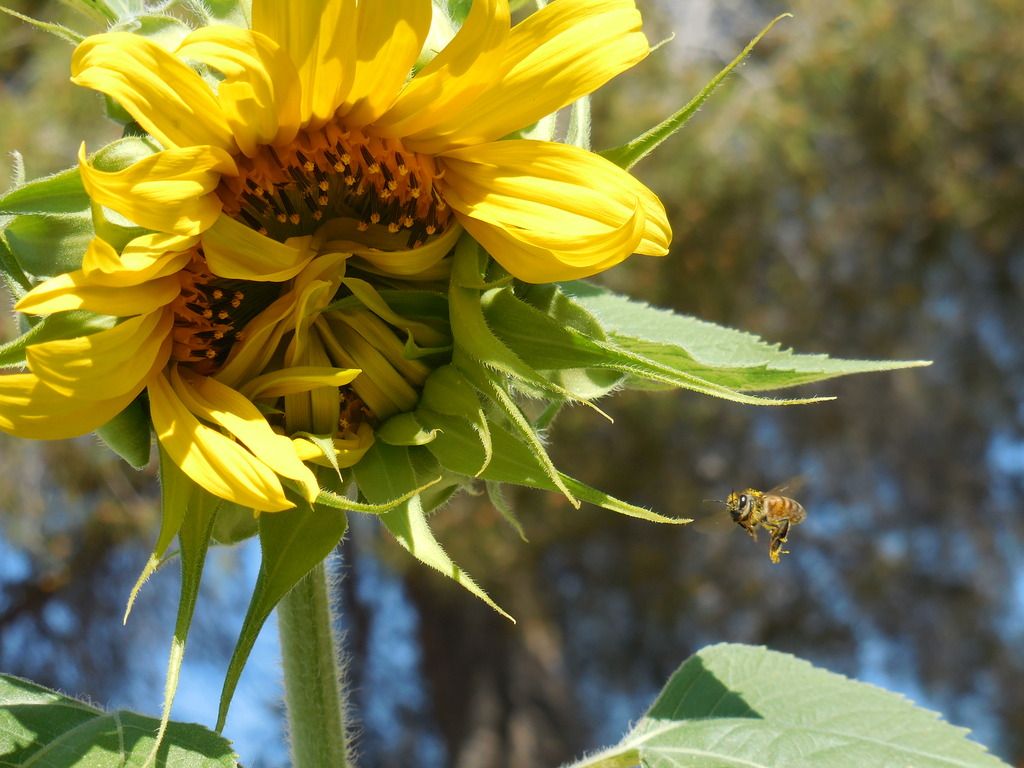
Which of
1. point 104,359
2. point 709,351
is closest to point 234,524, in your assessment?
point 104,359

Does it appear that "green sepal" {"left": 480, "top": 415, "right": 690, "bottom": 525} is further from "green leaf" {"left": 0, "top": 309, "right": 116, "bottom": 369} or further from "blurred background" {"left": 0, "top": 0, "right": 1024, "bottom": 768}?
"blurred background" {"left": 0, "top": 0, "right": 1024, "bottom": 768}

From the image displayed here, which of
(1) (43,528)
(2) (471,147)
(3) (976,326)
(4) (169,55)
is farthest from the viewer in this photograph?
(3) (976,326)

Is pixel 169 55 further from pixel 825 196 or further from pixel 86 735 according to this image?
pixel 825 196

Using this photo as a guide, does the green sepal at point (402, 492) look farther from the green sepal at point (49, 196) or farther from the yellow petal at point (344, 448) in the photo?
the green sepal at point (49, 196)

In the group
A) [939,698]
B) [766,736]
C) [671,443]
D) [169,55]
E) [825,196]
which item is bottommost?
[939,698]

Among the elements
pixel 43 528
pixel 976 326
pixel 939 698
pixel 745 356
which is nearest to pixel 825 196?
pixel 976 326

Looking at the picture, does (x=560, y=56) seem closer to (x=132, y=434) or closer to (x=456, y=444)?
(x=456, y=444)
